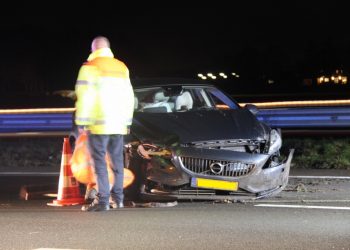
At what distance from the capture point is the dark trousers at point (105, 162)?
7.45m

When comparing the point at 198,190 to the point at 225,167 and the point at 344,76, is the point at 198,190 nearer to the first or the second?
the point at 225,167

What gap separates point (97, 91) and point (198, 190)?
5.50 ft

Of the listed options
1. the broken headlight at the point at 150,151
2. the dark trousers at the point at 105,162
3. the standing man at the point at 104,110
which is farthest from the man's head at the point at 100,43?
the broken headlight at the point at 150,151

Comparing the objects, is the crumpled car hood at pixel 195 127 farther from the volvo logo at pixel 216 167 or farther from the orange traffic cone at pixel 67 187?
the orange traffic cone at pixel 67 187

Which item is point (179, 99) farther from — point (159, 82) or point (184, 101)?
point (159, 82)

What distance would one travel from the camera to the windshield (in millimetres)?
8805

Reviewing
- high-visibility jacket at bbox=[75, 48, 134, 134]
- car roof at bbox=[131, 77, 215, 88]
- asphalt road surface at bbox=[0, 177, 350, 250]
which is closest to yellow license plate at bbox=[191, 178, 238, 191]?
asphalt road surface at bbox=[0, 177, 350, 250]

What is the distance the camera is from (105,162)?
24.8 ft

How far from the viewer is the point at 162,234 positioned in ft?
20.6

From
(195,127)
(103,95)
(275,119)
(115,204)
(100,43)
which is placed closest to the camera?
(103,95)

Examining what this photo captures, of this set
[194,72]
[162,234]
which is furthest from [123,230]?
[194,72]

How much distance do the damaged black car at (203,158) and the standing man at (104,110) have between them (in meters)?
0.29

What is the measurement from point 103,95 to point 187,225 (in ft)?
6.07

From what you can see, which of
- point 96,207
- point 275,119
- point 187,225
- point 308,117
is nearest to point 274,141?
point 187,225
